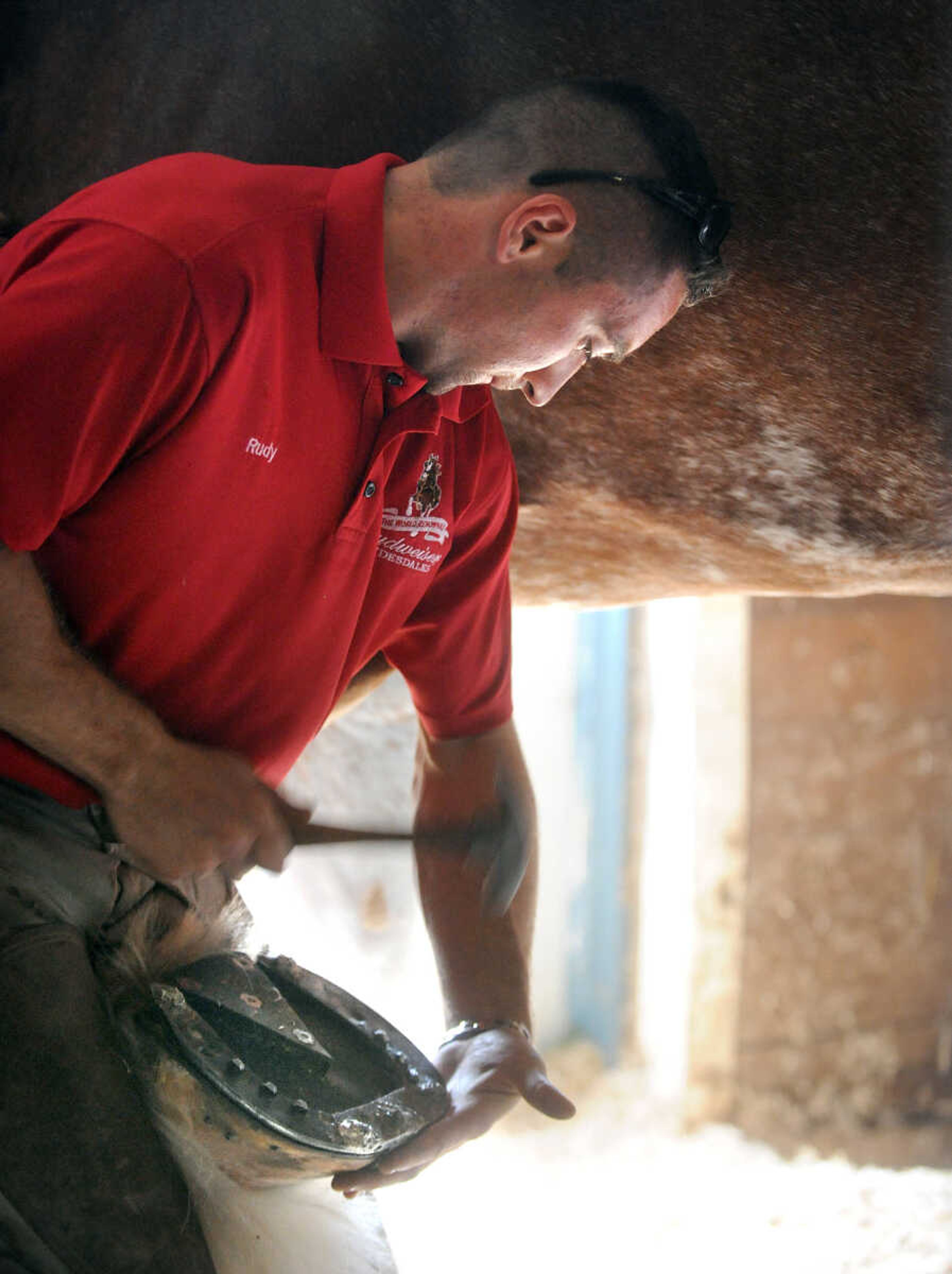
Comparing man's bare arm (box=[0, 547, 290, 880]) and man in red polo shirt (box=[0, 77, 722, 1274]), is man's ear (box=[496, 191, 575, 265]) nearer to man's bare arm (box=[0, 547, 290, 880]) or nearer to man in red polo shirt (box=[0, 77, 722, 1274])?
man in red polo shirt (box=[0, 77, 722, 1274])

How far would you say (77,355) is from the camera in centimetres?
65

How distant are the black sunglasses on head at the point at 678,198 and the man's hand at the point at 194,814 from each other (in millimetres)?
393

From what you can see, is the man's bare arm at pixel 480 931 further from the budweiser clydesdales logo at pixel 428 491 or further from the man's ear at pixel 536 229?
the man's ear at pixel 536 229

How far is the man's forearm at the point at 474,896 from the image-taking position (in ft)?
3.47

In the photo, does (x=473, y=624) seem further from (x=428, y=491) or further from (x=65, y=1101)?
(x=65, y=1101)

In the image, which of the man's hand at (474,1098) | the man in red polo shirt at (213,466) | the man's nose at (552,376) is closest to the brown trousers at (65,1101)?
the man in red polo shirt at (213,466)

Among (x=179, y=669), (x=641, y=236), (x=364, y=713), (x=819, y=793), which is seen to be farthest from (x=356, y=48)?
(x=819, y=793)

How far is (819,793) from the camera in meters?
2.28

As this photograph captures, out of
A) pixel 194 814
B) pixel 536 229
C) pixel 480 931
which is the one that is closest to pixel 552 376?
pixel 536 229

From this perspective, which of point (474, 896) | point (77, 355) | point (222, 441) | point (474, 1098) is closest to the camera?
point (77, 355)

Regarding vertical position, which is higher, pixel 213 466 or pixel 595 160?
pixel 595 160

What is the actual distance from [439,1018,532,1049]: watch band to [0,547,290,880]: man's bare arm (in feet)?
0.95

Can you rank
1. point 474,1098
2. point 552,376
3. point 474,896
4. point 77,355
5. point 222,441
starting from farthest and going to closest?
point 474,896, point 474,1098, point 552,376, point 222,441, point 77,355

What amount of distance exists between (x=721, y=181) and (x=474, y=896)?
1.86ft
